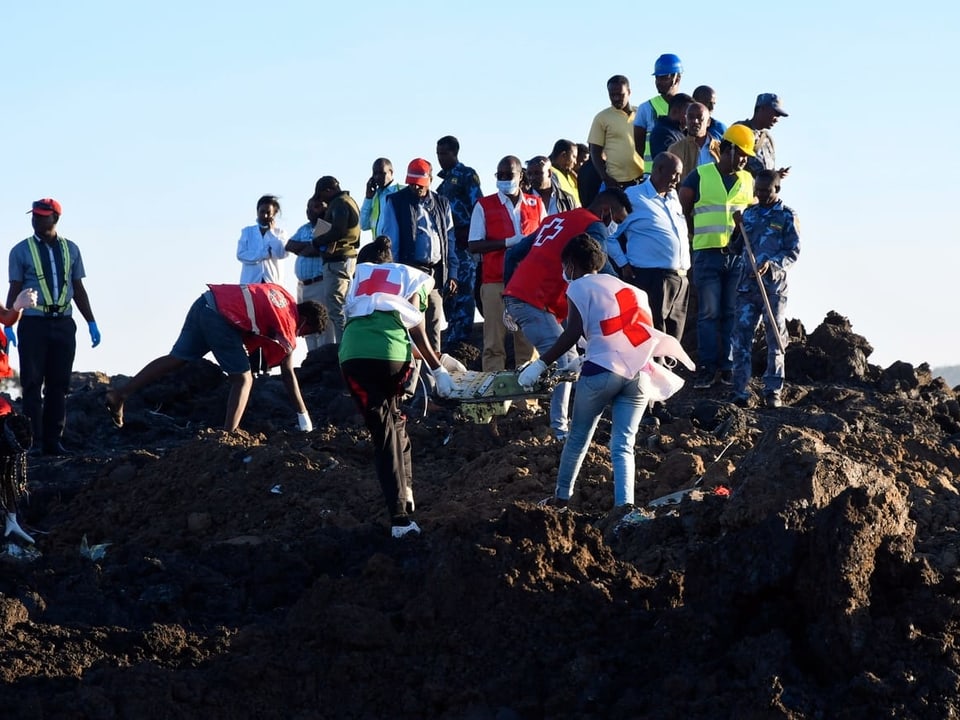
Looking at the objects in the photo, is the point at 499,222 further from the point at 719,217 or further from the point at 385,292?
the point at 385,292

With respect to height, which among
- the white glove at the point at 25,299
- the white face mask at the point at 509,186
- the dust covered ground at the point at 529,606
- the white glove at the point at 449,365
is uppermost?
the white face mask at the point at 509,186

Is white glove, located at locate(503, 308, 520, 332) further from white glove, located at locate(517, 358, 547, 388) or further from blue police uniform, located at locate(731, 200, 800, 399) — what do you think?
blue police uniform, located at locate(731, 200, 800, 399)

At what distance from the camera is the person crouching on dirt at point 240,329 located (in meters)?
11.2

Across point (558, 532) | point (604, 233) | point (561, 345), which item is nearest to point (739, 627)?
point (558, 532)

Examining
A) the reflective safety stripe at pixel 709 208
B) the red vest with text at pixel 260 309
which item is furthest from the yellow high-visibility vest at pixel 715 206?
the red vest with text at pixel 260 309

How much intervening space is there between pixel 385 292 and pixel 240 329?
269cm

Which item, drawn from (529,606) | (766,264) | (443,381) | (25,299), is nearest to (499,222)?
(766,264)

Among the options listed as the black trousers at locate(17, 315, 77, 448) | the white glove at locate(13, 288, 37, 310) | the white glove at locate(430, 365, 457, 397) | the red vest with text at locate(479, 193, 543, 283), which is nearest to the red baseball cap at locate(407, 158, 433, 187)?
the red vest with text at locate(479, 193, 543, 283)

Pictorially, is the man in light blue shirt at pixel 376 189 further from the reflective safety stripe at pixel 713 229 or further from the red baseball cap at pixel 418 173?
the reflective safety stripe at pixel 713 229

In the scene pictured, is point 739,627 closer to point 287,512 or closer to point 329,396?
point 287,512

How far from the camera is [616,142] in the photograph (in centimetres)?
1369

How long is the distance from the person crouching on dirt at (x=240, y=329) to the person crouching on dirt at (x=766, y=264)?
3.24m

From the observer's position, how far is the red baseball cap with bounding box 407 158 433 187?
1295 centimetres

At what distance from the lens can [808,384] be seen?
14578 millimetres
